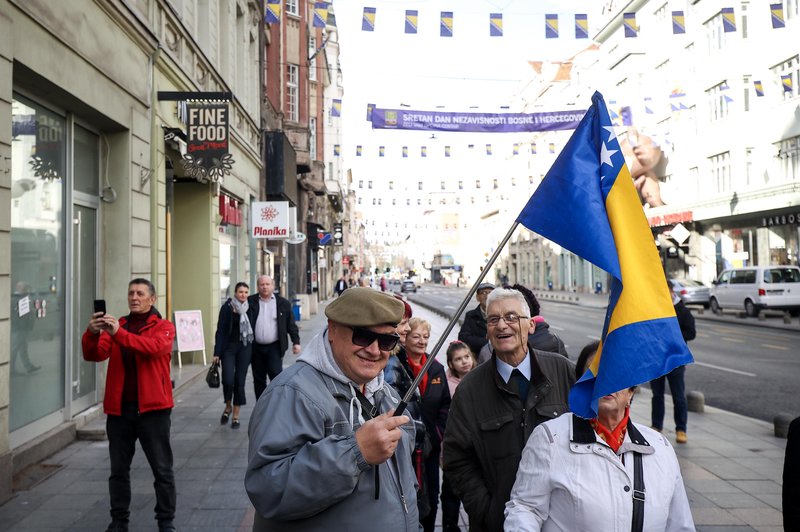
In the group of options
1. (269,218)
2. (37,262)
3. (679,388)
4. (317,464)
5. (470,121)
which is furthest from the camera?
(470,121)

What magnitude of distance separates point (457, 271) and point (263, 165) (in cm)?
9493

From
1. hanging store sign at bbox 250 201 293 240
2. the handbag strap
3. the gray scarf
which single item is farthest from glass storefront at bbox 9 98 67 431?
hanging store sign at bbox 250 201 293 240

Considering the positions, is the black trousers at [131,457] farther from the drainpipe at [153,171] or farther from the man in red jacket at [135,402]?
the drainpipe at [153,171]

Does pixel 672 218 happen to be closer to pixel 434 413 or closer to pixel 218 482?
pixel 218 482

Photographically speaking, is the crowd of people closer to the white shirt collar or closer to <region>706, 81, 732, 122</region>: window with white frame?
the white shirt collar

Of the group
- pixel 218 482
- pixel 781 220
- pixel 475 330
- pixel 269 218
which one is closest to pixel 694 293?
pixel 781 220

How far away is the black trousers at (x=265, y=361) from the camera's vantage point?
8.55 metres

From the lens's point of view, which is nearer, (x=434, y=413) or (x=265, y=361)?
(x=434, y=413)

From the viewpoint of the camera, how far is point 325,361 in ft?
7.41

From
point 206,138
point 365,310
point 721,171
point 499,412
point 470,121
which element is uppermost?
point 721,171

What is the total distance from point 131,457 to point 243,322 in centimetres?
367

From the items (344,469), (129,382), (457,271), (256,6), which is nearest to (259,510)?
(344,469)

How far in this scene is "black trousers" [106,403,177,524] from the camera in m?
4.61

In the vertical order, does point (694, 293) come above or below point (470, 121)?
below
